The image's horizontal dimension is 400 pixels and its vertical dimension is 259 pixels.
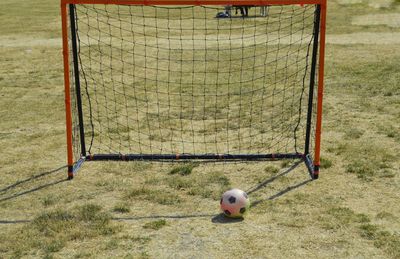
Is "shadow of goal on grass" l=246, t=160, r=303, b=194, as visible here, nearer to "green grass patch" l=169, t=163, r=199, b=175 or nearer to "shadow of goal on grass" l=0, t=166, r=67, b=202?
"green grass patch" l=169, t=163, r=199, b=175

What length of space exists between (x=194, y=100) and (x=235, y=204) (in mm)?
5181

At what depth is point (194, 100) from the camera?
1091 cm

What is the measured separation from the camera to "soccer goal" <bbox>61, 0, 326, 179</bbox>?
7.27 meters

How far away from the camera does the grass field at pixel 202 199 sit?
547 cm

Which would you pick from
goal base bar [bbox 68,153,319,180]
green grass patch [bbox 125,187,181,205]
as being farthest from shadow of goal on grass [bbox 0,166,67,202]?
green grass patch [bbox 125,187,181,205]

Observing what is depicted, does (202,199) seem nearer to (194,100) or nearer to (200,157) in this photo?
(200,157)

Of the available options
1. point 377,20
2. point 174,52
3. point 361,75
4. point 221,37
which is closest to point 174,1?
point 361,75

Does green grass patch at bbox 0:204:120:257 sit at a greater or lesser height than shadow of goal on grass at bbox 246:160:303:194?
greater

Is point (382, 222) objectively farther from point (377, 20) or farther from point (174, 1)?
point (377, 20)

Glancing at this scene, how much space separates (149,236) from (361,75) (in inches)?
333

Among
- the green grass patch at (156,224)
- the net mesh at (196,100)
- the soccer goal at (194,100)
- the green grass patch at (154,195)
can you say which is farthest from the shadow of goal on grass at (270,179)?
the green grass patch at (156,224)

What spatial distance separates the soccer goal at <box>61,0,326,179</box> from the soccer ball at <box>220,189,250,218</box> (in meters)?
1.52

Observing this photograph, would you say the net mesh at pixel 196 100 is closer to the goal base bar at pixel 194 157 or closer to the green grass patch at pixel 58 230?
the goal base bar at pixel 194 157

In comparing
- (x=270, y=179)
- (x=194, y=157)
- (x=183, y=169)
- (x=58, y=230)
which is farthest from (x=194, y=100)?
(x=58, y=230)
